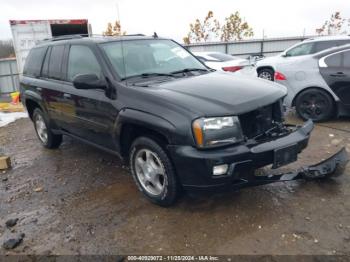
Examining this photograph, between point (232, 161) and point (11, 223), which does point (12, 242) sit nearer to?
point (11, 223)

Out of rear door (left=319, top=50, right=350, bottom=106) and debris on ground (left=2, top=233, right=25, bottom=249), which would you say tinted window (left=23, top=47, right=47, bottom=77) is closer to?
debris on ground (left=2, top=233, right=25, bottom=249)

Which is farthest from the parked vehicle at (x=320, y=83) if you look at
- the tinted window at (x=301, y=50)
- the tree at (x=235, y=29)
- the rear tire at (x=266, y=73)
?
the tree at (x=235, y=29)

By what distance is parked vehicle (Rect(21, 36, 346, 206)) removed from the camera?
3.14 m

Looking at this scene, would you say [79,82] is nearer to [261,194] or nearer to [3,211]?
[3,211]

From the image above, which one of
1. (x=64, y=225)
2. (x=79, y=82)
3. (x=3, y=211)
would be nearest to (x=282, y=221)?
(x=64, y=225)

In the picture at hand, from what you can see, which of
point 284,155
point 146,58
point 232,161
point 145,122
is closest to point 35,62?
point 146,58

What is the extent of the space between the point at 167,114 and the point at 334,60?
444 cm

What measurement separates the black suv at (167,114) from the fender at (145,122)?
1 centimetres

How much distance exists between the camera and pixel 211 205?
3.70m

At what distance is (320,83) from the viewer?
6422 mm

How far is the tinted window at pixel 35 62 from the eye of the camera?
221 inches

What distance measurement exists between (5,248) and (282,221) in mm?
2622

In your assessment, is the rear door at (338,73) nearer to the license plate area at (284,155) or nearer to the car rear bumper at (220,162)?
the license plate area at (284,155)

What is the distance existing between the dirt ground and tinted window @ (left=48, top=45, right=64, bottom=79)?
147 cm
